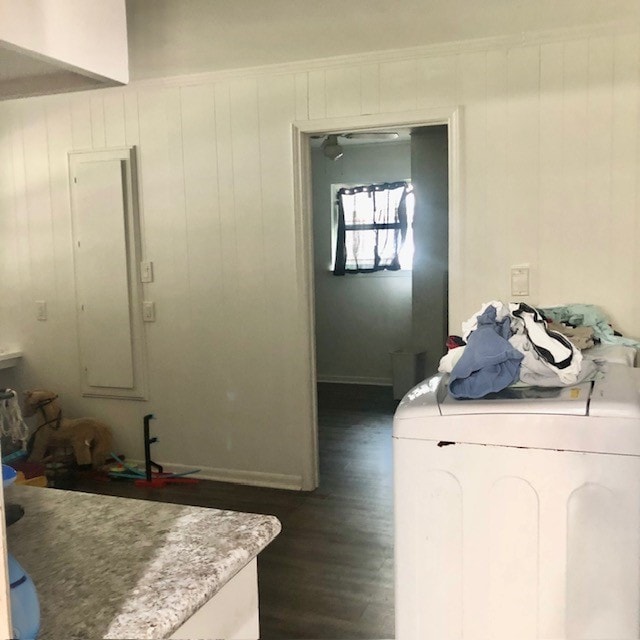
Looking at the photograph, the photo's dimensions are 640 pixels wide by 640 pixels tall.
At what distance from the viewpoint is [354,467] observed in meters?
4.21

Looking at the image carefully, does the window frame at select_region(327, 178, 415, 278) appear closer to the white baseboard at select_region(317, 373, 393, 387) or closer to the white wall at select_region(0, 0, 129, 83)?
the white baseboard at select_region(317, 373, 393, 387)

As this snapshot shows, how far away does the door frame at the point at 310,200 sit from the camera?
133 inches

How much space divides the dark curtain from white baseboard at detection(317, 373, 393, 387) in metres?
1.06

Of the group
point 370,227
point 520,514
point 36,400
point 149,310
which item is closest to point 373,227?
point 370,227

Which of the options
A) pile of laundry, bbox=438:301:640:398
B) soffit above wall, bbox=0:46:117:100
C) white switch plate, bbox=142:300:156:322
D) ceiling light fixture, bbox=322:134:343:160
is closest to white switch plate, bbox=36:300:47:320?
white switch plate, bbox=142:300:156:322

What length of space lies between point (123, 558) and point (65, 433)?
3.32 m

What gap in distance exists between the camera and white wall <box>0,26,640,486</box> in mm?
3166

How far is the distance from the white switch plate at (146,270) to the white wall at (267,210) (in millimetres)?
52

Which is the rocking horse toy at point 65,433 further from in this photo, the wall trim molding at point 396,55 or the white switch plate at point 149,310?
the wall trim molding at point 396,55

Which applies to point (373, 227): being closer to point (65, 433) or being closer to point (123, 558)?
point (65, 433)

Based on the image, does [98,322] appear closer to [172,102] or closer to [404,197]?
[172,102]

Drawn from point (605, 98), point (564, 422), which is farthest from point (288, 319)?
point (564, 422)

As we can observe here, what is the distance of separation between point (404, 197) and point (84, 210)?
10.6 ft

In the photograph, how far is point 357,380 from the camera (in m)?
6.86
